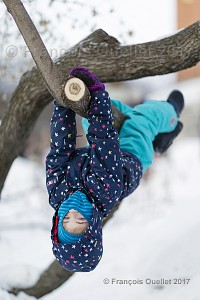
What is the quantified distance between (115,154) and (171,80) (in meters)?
15.5

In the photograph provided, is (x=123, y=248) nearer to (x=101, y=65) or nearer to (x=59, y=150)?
(x=101, y=65)

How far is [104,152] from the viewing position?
234cm

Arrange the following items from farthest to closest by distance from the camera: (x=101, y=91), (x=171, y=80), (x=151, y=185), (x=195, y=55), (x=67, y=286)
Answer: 1. (x=171, y=80)
2. (x=151, y=185)
3. (x=67, y=286)
4. (x=195, y=55)
5. (x=101, y=91)

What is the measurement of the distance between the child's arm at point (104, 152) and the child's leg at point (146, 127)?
493mm

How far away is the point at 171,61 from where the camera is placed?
2693 millimetres

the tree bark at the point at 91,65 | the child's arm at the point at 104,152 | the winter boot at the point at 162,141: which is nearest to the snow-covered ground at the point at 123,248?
the tree bark at the point at 91,65

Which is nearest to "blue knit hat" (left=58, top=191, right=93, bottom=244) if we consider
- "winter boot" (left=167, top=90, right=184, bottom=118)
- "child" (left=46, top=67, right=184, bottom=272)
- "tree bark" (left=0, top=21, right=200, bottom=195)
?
"child" (left=46, top=67, right=184, bottom=272)

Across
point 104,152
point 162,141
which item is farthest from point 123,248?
point 104,152

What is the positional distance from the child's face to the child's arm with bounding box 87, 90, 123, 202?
130 mm

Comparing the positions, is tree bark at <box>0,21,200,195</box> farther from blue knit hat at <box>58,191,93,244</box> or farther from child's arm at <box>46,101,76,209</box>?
blue knit hat at <box>58,191,93,244</box>

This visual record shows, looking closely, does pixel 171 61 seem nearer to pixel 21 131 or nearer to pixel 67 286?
pixel 21 131

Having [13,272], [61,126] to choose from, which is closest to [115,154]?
[61,126]

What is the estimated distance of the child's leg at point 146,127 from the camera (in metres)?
2.90

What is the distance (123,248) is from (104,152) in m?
2.86
